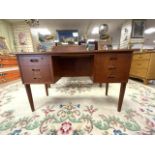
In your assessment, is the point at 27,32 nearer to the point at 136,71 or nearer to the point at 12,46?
the point at 12,46

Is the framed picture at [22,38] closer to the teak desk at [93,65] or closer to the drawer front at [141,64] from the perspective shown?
the teak desk at [93,65]

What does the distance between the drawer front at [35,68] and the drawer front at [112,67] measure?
510mm

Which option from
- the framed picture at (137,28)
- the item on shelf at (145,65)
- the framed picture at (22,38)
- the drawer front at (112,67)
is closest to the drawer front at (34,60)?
the drawer front at (112,67)

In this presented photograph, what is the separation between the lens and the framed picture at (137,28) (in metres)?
4.35

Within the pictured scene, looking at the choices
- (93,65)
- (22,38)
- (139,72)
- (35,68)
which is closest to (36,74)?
(35,68)

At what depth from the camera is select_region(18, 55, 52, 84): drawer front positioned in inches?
36.8

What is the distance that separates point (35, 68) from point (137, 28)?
5.35 meters

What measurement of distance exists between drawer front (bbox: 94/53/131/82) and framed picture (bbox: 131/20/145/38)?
462cm

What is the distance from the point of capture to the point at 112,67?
952 mm

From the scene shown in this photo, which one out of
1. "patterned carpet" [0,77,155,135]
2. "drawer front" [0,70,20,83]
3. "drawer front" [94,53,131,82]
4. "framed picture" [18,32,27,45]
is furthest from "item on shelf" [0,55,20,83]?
"drawer front" [94,53,131,82]

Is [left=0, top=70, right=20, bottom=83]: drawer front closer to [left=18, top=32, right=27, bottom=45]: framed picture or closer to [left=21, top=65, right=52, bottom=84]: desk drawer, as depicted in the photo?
[left=18, top=32, right=27, bottom=45]: framed picture

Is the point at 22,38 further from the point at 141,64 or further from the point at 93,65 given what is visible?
the point at 141,64
